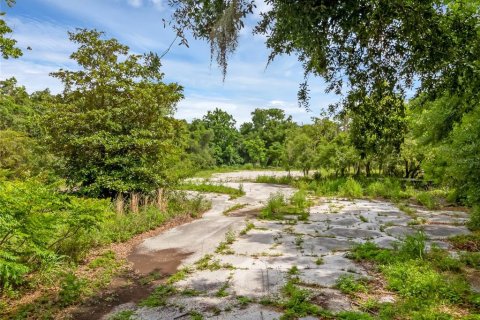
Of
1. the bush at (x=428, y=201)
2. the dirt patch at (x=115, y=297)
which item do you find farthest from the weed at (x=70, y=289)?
the bush at (x=428, y=201)

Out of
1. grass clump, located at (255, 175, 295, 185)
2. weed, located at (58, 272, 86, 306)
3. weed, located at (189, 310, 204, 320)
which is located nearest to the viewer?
weed, located at (189, 310, 204, 320)

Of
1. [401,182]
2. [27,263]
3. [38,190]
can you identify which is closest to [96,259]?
[27,263]

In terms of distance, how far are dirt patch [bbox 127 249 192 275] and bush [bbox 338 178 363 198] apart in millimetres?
11211

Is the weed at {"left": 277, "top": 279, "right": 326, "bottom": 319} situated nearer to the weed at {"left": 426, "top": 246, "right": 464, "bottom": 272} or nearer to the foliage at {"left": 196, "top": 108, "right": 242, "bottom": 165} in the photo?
the weed at {"left": 426, "top": 246, "right": 464, "bottom": 272}

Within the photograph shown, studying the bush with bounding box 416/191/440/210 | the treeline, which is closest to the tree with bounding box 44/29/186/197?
the treeline

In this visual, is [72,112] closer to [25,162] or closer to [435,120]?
[25,162]

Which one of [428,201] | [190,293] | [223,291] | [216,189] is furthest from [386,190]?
[190,293]

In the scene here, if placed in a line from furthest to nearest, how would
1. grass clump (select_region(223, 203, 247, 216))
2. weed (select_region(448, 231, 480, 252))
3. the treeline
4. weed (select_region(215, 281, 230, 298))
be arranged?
1. grass clump (select_region(223, 203, 247, 216))
2. the treeline
3. weed (select_region(448, 231, 480, 252))
4. weed (select_region(215, 281, 230, 298))

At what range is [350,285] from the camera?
485 centimetres

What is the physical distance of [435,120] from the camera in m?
9.30

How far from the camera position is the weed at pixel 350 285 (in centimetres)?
472

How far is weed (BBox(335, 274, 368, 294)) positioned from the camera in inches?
186

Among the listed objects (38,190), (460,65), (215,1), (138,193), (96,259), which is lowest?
(96,259)

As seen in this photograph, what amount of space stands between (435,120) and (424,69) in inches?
262
